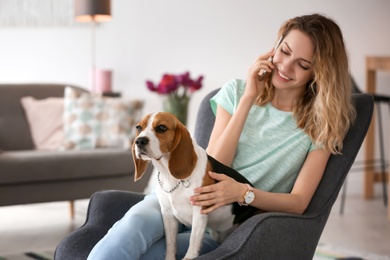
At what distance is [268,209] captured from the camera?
6.88ft

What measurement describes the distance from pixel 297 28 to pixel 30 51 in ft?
11.6

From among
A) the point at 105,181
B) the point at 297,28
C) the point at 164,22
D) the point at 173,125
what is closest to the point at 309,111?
the point at 297,28

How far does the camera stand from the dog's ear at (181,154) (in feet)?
6.05

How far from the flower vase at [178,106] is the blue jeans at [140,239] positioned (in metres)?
2.73

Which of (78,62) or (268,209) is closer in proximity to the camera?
(268,209)

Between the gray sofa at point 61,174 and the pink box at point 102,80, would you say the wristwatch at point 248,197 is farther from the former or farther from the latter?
the pink box at point 102,80

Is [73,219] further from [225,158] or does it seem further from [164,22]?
[225,158]

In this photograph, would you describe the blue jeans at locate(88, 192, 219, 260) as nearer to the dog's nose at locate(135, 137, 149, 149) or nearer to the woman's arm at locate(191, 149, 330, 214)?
the woman's arm at locate(191, 149, 330, 214)

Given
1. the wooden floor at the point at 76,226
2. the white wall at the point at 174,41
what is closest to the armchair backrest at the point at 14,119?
the wooden floor at the point at 76,226

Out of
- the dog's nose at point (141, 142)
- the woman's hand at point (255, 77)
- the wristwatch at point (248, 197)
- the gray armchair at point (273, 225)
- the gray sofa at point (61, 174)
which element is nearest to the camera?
the dog's nose at point (141, 142)

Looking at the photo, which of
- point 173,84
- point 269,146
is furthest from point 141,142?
point 173,84

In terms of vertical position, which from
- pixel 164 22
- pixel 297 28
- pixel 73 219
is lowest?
pixel 73 219

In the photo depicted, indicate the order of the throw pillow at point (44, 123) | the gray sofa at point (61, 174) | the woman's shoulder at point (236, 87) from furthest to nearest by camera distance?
1. the throw pillow at point (44, 123)
2. the gray sofa at point (61, 174)
3. the woman's shoulder at point (236, 87)

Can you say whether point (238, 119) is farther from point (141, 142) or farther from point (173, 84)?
point (173, 84)
